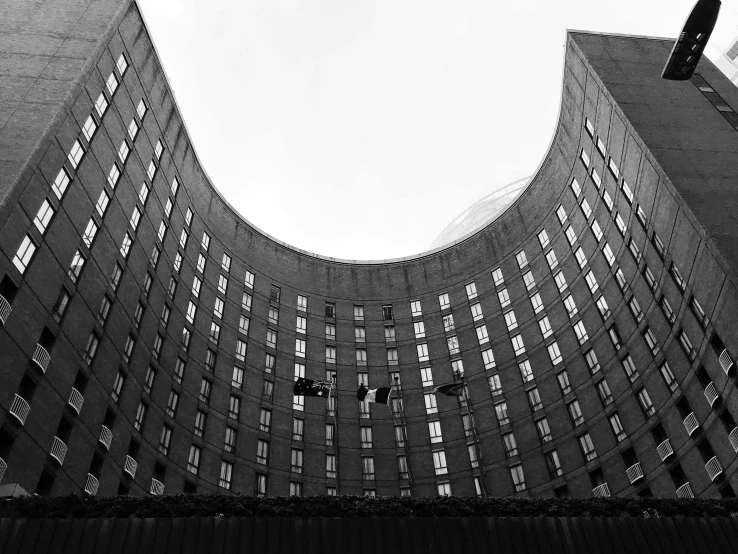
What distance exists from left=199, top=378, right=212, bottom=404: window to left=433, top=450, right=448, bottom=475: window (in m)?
18.9

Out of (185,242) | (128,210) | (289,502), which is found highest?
(185,242)

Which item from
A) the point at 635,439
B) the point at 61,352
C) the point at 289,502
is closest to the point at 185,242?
the point at 61,352

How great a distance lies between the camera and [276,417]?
53.0 metres

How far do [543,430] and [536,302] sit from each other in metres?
11.6

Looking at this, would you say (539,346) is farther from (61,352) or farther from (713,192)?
(61,352)

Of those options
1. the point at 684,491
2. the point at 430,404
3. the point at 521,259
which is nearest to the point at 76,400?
the point at 430,404

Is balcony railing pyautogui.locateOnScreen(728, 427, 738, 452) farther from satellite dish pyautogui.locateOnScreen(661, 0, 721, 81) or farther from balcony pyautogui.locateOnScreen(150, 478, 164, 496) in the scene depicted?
balcony pyautogui.locateOnScreen(150, 478, 164, 496)

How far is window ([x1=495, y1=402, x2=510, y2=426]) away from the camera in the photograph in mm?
53344

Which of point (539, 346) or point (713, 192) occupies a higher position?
point (539, 346)

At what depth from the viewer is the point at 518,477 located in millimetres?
49938

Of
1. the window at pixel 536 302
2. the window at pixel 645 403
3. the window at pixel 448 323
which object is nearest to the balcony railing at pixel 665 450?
the window at pixel 645 403

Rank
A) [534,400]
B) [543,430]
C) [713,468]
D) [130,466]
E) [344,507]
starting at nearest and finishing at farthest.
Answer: [344,507], [713,468], [130,466], [543,430], [534,400]

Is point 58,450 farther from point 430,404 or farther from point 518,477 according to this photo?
point 518,477

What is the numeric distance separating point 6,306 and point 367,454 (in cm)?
3157
